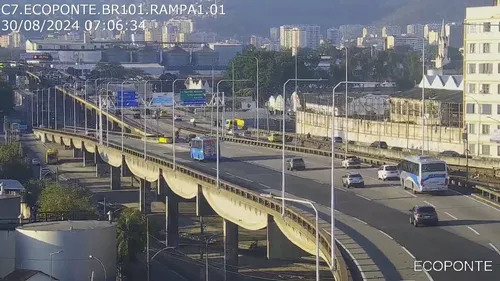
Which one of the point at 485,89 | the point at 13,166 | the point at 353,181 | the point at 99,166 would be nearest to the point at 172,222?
the point at 353,181

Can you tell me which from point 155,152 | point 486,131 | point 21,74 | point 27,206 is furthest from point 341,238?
point 21,74

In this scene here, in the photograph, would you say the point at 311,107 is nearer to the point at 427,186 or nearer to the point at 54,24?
the point at 427,186

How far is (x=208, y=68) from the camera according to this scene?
15262 centimetres

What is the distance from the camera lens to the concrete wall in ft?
141

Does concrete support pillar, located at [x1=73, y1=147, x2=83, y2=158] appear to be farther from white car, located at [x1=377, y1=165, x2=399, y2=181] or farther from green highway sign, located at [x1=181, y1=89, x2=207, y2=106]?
white car, located at [x1=377, y1=165, x2=399, y2=181]

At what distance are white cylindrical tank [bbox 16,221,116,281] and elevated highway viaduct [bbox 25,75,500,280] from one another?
5627mm

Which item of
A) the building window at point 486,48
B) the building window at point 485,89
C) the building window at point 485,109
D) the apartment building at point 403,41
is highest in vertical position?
the apartment building at point 403,41

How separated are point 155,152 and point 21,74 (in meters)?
80.9

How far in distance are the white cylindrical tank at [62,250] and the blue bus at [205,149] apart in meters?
17.0

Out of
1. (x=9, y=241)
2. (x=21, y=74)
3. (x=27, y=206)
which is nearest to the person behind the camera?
(x=9, y=241)

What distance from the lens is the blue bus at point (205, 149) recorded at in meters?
39.8

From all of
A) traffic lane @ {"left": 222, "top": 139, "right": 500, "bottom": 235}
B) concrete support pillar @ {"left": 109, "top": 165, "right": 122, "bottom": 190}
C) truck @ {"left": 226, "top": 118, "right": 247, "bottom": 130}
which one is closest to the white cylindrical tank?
traffic lane @ {"left": 222, "top": 139, "right": 500, "bottom": 235}

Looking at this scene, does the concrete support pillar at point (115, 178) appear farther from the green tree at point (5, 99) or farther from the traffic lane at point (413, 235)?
the green tree at point (5, 99)

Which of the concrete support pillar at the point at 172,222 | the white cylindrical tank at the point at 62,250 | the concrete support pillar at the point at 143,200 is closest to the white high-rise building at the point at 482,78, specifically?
the concrete support pillar at the point at 172,222
